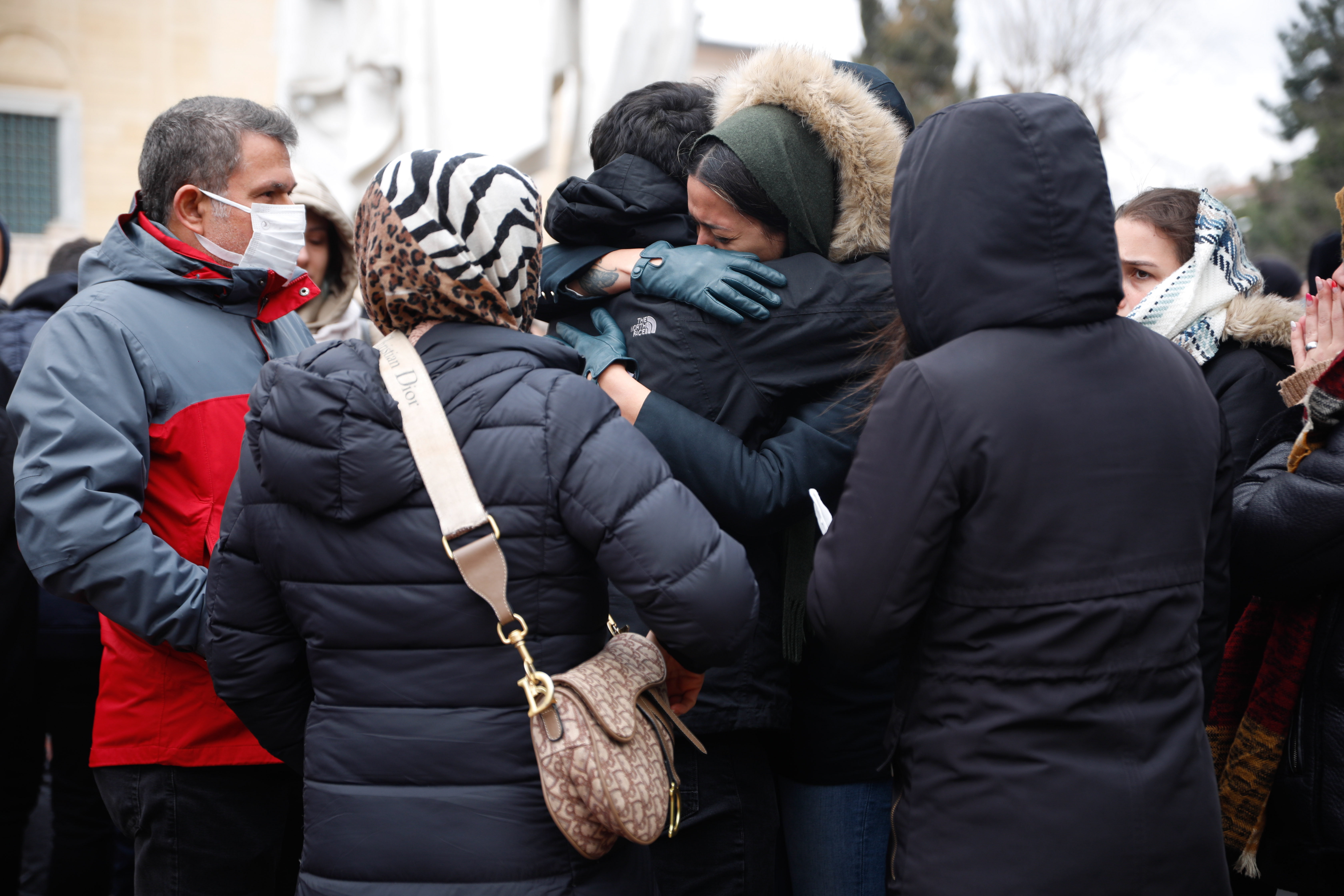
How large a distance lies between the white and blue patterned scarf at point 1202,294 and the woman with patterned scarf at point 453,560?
142 centimetres

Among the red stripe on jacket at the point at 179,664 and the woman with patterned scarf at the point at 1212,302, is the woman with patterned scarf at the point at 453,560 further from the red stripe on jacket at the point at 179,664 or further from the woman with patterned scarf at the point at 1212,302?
the woman with patterned scarf at the point at 1212,302

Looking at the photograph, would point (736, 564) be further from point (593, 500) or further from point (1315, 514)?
point (1315, 514)

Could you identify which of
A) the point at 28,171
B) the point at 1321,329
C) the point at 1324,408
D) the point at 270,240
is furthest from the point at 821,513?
the point at 28,171

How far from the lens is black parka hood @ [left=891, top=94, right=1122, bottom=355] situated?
62.7 inches

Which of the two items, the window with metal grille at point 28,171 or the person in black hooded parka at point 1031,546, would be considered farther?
the window with metal grille at point 28,171

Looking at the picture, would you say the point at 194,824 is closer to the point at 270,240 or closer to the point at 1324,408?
the point at 270,240

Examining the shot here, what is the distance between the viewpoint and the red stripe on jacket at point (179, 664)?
7.18 ft

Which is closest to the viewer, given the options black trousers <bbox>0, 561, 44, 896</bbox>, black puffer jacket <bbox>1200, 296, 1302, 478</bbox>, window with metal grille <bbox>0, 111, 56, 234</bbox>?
black puffer jacket <bbox>1200, 296, 1302, 478</bbox>

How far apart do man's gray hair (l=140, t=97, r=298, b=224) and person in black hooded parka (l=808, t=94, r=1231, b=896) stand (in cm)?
166

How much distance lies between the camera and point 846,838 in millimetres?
2227

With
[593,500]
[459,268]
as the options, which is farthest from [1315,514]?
[459,268]

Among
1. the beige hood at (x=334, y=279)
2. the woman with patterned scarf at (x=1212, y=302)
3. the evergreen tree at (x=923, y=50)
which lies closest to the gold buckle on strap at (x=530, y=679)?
the woman with patterned scarf at (x=1212, y=302)

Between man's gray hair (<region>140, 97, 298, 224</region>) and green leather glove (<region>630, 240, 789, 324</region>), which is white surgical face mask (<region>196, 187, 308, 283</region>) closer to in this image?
man's gray hair (<region>140, 97, 298, 224</region>)

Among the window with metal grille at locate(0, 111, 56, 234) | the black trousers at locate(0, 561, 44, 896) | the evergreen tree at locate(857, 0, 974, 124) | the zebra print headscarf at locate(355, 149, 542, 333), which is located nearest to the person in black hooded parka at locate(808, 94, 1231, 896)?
the zebra print headscarf at locate(355, 149, 542, 333)
